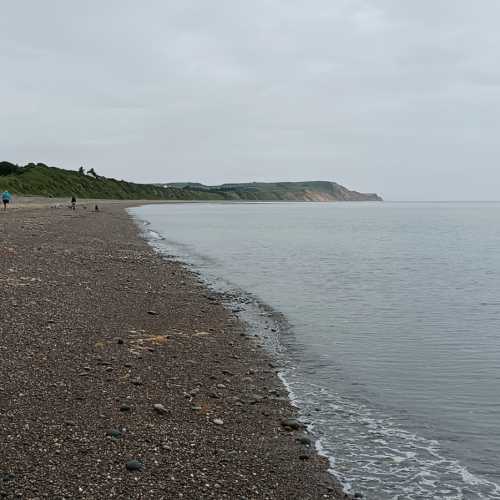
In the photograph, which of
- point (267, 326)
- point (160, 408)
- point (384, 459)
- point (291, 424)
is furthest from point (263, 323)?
point (384, 459)

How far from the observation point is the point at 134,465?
18.7ft

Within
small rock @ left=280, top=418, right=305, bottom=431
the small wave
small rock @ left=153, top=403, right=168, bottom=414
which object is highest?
small rock @ left=153, top=403, right=168, bottom=414

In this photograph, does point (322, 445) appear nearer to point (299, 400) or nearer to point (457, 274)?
point (299, 400)

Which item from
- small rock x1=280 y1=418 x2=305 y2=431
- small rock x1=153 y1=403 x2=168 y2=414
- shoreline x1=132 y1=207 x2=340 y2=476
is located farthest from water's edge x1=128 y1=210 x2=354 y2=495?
small rock x1=153 y1=403 x2=168 y2=414

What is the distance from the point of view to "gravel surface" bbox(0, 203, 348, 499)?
5551mm

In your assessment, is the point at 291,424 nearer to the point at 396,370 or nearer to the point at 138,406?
the point at 138,406

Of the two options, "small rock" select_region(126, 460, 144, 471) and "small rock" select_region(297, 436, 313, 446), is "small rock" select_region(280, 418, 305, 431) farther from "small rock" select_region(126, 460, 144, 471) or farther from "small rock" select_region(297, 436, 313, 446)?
"small rock" select_region(126, 460, 144, 471)

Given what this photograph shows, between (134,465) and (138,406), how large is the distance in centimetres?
175

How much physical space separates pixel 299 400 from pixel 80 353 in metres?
3.80

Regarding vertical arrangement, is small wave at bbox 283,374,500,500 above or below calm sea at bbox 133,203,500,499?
below

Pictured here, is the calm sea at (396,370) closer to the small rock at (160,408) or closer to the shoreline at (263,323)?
the shoreline at (263,323)

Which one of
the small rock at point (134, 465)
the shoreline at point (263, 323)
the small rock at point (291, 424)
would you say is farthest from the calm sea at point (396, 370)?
the small rock at point (134, 465)

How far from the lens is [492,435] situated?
771 centimetres

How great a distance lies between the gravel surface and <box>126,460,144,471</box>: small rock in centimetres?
1
